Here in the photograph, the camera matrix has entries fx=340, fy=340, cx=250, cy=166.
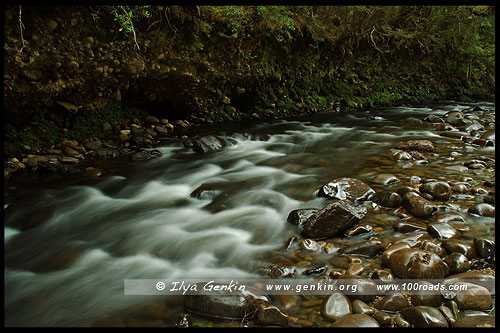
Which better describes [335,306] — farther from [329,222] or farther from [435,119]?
[435,119]

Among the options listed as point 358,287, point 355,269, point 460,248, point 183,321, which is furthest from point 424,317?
point 183,321

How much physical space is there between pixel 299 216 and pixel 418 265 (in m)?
1.17

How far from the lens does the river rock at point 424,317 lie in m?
1.81

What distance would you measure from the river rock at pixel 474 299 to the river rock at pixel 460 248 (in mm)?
466

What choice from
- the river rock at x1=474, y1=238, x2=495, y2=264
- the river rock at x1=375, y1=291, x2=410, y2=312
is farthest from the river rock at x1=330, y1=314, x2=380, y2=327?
the river rock at x1=474, y1=238, x2=495, y2=264

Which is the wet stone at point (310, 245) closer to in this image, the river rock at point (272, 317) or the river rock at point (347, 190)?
the river rock at point (272, 317)

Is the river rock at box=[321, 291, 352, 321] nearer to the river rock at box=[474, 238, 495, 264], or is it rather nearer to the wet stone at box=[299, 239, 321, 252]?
the wet stone at box=[299, 239, 321, 252]

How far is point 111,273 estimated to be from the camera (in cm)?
265

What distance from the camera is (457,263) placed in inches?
89.7

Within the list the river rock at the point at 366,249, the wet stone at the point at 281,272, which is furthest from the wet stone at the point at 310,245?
the wet stone at the point at 281,272

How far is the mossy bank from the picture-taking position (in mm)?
5035

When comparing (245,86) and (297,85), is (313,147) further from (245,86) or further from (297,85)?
(297,85)

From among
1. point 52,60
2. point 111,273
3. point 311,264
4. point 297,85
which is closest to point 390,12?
point 297,85

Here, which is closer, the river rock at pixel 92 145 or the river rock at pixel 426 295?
the river rock at pixel 426 295
